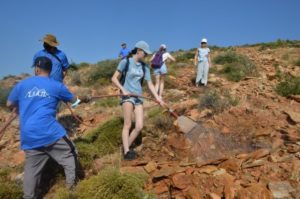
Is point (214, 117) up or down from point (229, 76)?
down

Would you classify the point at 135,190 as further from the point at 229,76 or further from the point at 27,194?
the point at 229,76

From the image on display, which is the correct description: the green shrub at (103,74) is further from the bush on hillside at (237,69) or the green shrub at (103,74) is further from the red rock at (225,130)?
the red rock at (225,130)

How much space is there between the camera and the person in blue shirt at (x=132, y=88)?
5.23m

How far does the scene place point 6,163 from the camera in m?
5.84

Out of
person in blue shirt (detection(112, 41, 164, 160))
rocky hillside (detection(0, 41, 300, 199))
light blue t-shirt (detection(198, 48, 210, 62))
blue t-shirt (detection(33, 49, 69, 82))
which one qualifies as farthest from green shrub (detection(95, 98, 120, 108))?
person in blue shirt (detection(112, 41, 164, 160))

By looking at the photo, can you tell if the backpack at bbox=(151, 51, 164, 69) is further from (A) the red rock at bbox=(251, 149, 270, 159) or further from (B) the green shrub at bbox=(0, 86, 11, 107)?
(A) the red rock at bbox=(251, 149, 270, 159)

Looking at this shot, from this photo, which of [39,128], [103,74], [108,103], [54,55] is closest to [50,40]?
[54,55]

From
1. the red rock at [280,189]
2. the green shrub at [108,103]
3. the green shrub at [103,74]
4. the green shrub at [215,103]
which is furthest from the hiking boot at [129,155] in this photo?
the green shrub at [103,74]

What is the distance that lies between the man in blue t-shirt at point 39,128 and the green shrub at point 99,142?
2.66ft

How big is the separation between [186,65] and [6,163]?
12.5m

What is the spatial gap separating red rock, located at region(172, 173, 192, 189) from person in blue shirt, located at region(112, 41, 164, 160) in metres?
1.12

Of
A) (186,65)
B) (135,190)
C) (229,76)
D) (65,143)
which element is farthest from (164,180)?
(186,65)

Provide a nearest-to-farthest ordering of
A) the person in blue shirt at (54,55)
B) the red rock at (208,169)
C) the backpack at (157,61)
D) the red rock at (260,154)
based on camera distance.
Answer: the red rock at (208,169), the red rock at (260,154), the person in blue shirt at (54,55), the backpack at (157,61)

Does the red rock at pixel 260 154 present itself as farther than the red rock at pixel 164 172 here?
Yes
